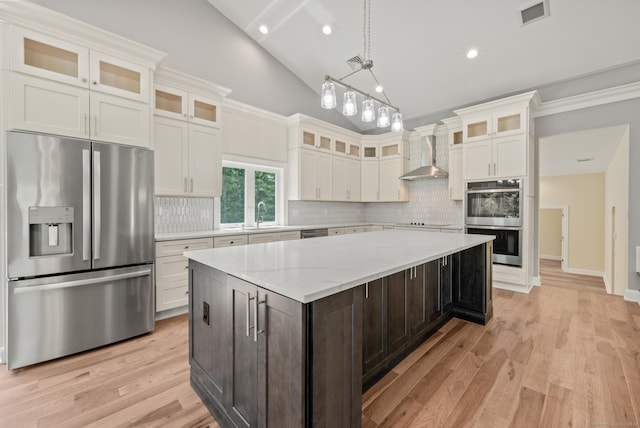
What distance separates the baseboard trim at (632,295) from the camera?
3.59 meters

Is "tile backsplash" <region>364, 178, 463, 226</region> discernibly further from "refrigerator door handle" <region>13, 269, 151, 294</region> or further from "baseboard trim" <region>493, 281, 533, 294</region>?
"refrigerator door handle" <region>13, 269, 151, 294</region>

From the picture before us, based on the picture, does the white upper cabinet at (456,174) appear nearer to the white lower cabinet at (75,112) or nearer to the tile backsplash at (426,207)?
the tile backsplash at (426,207)

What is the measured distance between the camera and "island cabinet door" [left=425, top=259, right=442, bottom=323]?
2.54 metres

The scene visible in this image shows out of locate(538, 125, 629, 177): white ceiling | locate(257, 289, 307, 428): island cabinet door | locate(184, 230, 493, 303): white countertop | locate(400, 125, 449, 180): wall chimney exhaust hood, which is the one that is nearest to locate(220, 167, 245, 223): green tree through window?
locate(184, 230, 493, 303): white countertop

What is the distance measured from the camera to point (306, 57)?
480cm

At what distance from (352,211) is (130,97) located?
15.1 ft

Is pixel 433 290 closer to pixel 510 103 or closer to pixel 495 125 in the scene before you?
pixel 495 125

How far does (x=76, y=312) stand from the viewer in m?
2.30

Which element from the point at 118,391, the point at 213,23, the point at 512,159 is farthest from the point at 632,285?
the point at 213,23

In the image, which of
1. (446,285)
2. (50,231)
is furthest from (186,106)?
(446,285)

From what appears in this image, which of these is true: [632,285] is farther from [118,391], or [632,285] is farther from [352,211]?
[118,391]

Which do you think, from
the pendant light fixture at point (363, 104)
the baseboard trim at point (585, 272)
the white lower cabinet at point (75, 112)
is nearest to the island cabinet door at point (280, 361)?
the pendant light fixture at point (363, 104)

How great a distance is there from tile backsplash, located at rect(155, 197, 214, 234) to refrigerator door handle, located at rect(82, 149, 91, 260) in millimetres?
1120

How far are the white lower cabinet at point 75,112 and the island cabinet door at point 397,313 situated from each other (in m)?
2.60
